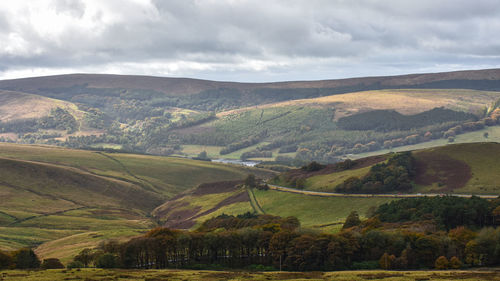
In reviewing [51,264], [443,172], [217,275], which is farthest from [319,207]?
[51,264]

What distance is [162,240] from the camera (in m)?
107

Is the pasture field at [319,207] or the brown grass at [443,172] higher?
the brown grass at [443,172]

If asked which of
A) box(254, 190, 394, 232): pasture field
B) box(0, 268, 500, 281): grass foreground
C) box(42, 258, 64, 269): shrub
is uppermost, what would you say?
box(0, 268, 500, 281): grass foreground

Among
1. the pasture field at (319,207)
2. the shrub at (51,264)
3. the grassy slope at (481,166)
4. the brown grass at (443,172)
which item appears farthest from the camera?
the brown grass at (443,172)

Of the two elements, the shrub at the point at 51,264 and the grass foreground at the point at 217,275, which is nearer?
the grass foreground at the point at 217,275

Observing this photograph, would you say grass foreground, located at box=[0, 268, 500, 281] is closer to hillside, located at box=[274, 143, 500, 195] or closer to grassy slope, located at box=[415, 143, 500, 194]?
grassy slope, located at box=[415, 143, 500, 194]

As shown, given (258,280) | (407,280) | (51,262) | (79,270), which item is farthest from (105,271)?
(407,280)

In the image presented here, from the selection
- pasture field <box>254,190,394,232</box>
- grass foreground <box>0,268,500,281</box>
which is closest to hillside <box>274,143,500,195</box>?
pasture field <box>254,190,394,232</box>

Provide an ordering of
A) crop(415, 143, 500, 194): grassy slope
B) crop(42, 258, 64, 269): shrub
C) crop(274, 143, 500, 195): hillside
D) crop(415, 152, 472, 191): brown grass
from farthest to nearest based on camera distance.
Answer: crop(415, 152, 472, 191): brown grass
crop(274, 143, 500, 195): hillside
crop(415, 143, 500, 194): grassy slope
crop(42, 258, 64, 269): shrub

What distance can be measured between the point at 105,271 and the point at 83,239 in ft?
203

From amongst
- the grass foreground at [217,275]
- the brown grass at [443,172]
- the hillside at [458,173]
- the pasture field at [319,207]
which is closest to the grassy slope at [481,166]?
the hillside at [458,173]

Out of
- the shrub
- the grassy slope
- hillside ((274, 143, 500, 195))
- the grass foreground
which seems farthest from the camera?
hillside ((274, 143, 500, 195))

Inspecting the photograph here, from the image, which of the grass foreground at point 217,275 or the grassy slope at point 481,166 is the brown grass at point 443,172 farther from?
the grass foreground at point 217,275

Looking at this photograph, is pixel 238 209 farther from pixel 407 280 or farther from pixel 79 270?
pixel 407 280
